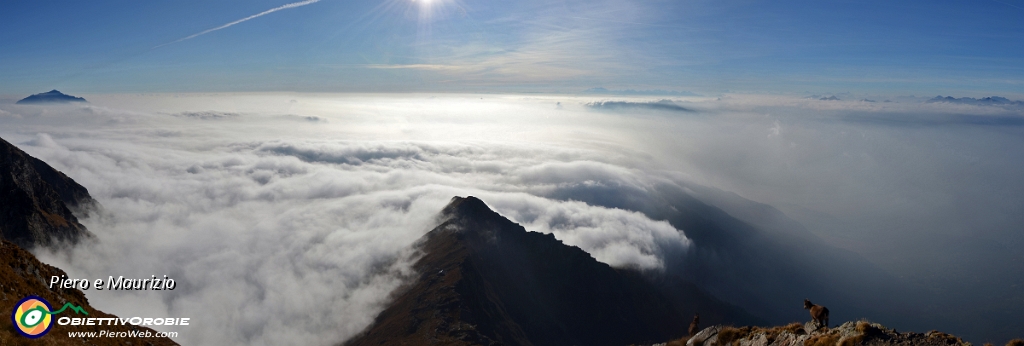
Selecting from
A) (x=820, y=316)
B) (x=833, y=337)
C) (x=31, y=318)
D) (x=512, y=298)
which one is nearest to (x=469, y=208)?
(x=512, y=298)

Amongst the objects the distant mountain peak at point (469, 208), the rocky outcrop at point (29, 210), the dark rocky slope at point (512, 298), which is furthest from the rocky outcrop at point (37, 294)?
the rocky outcrop at point (29, 210)

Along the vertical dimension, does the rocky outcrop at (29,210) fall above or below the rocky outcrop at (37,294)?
below

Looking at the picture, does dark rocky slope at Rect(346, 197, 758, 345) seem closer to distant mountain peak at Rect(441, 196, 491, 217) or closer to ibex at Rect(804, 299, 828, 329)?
distant mountain peak at Rect(441, 196, 491, 217)

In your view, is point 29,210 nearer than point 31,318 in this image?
No

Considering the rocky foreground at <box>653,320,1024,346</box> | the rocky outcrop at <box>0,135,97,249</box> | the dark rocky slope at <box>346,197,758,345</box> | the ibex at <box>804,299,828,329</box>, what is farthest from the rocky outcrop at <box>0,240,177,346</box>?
the rocky outcrop at <box>0,135,97,249</box>

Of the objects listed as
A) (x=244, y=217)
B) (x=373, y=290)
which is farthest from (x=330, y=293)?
(x=244, y=217)

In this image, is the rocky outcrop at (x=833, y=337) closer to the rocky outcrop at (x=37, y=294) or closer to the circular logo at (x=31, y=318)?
the rocky outcrop at (x=37, y=294)

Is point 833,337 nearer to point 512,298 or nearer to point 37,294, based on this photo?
point 37,294
